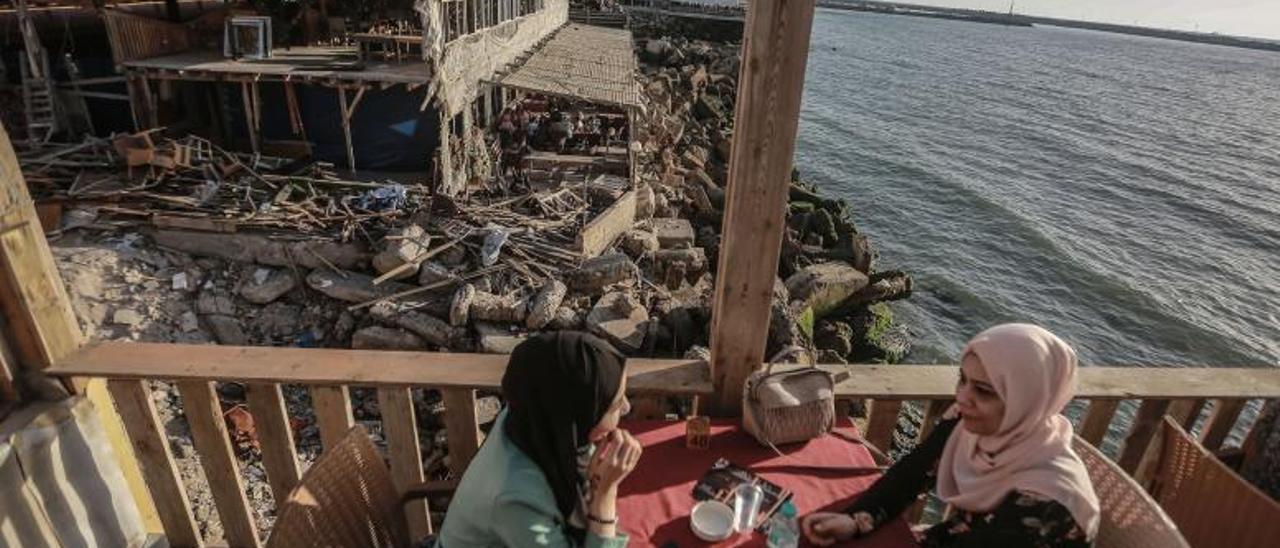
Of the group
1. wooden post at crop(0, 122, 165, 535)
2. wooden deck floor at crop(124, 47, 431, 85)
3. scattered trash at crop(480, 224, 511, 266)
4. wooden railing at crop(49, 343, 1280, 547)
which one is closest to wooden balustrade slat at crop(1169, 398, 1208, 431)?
wooden railing at crop(49, 343, 1280, 547)

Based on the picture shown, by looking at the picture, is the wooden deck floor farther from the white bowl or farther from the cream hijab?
the cream hijab

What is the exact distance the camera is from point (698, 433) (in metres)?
2.82

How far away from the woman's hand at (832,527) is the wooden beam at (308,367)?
2.42ft

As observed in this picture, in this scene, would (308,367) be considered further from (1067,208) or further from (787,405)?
(1067,208)

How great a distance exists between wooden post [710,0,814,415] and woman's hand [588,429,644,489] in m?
0.83

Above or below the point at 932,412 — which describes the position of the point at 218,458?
below

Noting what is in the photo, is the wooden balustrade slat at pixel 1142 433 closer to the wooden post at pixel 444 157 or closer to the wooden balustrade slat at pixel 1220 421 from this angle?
the wooden balustrade slat at pixel 1220 421

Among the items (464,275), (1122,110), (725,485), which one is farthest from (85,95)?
(1122,110)

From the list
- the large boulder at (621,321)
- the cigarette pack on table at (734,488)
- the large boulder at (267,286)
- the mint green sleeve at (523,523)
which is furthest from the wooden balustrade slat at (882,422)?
the large boulder at (267,286)

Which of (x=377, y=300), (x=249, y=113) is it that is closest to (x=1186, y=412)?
(x=377, y=300)

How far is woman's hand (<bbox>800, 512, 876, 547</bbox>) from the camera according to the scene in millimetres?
2430

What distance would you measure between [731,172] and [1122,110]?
64.9 meters

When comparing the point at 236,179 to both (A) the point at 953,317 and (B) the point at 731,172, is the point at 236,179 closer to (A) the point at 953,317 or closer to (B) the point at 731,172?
(B) the point at 731,172

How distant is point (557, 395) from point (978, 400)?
1.52 m
